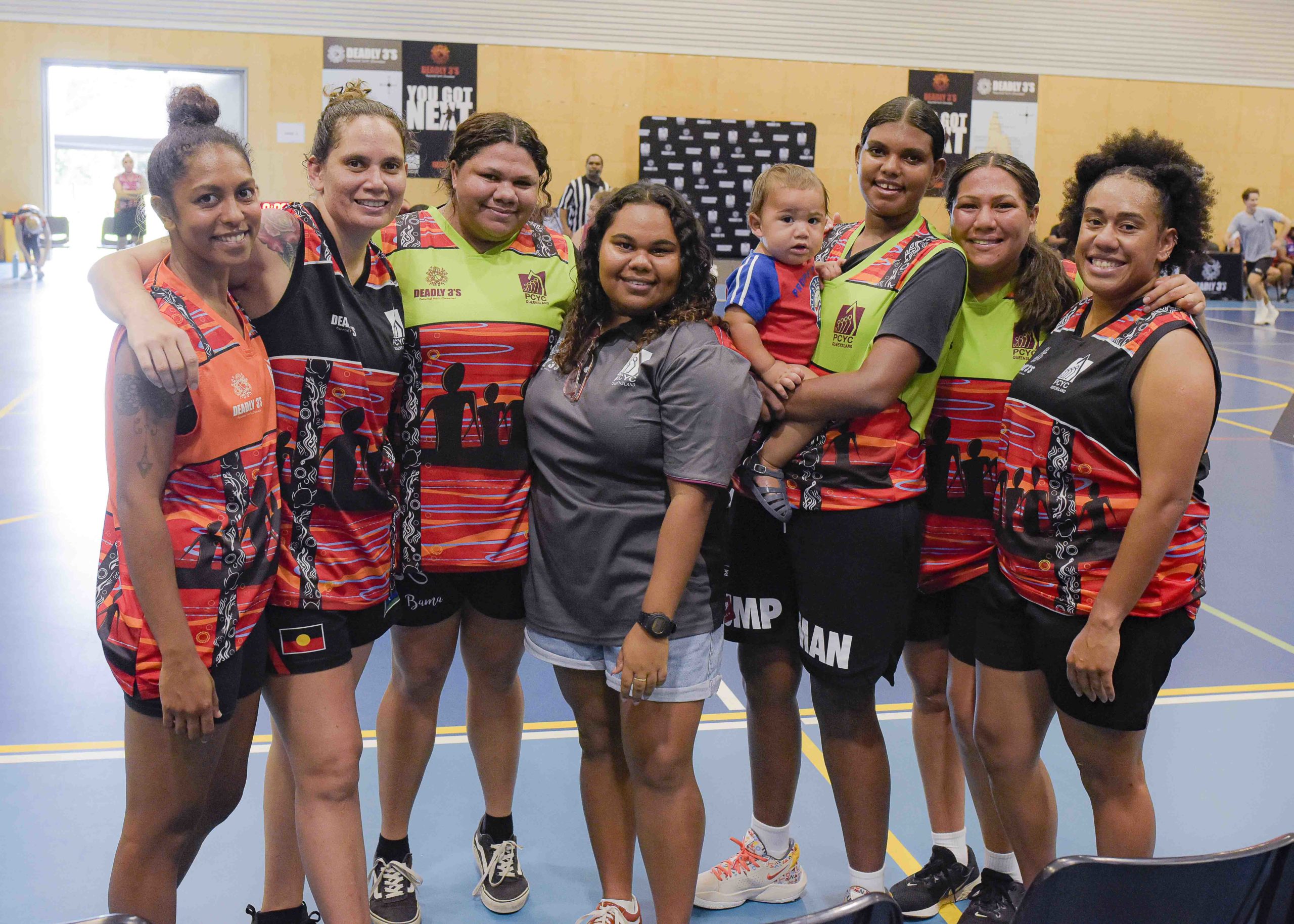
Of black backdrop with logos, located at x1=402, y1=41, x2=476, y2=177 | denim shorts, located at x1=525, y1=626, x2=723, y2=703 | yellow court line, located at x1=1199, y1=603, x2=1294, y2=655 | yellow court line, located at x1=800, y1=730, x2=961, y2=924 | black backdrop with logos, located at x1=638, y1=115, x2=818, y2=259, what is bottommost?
yellow court line, located at x1=800, y1=730, x2=961, y2=924

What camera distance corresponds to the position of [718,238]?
17906mm

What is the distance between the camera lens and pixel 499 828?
2902 millimetres

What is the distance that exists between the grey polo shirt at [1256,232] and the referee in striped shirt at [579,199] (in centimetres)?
1028

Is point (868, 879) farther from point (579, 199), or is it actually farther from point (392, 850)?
point (579, 199)

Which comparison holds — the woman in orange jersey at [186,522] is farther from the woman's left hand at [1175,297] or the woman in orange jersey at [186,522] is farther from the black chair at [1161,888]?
Result: the woman's left hand at [1175,297]

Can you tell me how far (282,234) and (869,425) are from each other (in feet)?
4.34

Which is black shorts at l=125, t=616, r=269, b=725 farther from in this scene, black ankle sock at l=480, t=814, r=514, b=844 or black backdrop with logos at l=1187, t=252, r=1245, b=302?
black backdrop with logos at l=1187, t=252, r=1245, b=302

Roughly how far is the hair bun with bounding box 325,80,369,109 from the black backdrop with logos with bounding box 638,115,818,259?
15.3m

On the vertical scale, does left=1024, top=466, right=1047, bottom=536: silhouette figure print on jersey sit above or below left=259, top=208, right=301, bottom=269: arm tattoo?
below

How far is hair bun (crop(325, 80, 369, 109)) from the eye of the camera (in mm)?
2482

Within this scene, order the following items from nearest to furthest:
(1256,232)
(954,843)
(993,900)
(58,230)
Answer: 1. (993,900)
2. (954,843)
3. (1256,232)
4. (58,230)

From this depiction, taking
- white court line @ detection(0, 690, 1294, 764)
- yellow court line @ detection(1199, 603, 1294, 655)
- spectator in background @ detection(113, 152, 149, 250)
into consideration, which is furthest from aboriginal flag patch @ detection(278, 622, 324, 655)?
spectator in background @ detection(113, 152, 149, 250)

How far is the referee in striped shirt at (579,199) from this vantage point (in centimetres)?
1443

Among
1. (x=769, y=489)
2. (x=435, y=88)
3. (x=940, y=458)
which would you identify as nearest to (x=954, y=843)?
(x=940, y=458)
